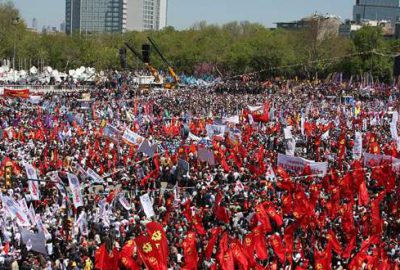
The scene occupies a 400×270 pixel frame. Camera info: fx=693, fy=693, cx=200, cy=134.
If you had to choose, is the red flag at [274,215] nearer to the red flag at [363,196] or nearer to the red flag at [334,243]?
the red flag at [334,243]

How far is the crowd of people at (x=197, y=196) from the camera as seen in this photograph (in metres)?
13.6

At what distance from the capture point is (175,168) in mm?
22281

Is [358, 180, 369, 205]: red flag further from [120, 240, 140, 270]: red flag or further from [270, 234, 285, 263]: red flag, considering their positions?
[120, 240, 140, 270]: red flag

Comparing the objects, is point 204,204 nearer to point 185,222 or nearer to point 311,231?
point 185,222

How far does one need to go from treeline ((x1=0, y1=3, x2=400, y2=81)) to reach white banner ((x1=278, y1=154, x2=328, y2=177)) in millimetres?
48086

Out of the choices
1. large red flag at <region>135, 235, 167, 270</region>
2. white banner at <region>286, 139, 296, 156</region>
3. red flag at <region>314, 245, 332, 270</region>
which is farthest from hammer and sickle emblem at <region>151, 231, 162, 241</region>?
white banner at <region>286, 139, 296, 156</region>

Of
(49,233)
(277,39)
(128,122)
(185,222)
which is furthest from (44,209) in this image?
(277,39)

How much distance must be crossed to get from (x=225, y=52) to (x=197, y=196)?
224 feet

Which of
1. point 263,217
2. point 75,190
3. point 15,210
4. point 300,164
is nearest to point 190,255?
point 263,217

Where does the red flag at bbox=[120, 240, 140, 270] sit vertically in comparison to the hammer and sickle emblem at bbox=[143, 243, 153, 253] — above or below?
below

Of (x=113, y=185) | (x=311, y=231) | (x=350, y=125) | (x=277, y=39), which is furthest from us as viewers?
(x=277, y=39)

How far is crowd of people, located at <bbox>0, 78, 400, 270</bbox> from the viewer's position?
536 inches

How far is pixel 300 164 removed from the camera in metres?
20.4

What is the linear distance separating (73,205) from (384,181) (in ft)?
28.7
